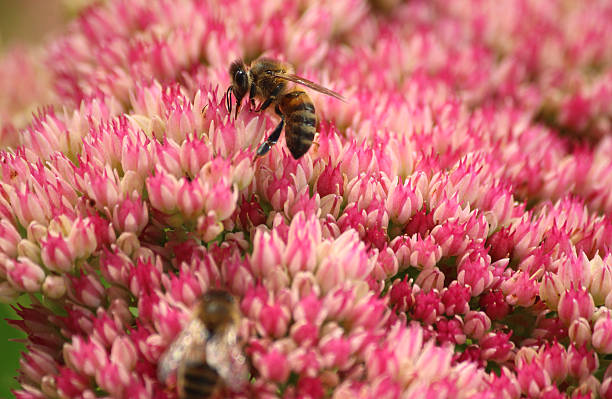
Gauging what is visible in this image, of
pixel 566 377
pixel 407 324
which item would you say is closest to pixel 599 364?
pixel 566 377

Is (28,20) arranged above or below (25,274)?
above

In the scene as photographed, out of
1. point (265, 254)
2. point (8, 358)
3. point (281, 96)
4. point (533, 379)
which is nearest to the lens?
point (265, 254)

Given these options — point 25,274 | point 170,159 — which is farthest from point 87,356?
point 170,159

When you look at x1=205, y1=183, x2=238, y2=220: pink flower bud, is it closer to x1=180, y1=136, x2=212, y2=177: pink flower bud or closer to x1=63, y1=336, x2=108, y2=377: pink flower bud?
x1=180, y1=136, x2=212, y2=177: pink flower bud

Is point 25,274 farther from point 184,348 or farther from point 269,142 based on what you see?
point 269,142

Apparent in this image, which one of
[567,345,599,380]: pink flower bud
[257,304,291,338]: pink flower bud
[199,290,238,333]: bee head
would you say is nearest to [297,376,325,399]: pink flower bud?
[257,304,291,338]: pink flower bud

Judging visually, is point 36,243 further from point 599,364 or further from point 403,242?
point 599,364

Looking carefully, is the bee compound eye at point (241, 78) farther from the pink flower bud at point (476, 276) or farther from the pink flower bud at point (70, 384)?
the pink flower bud at point (70, 384)
